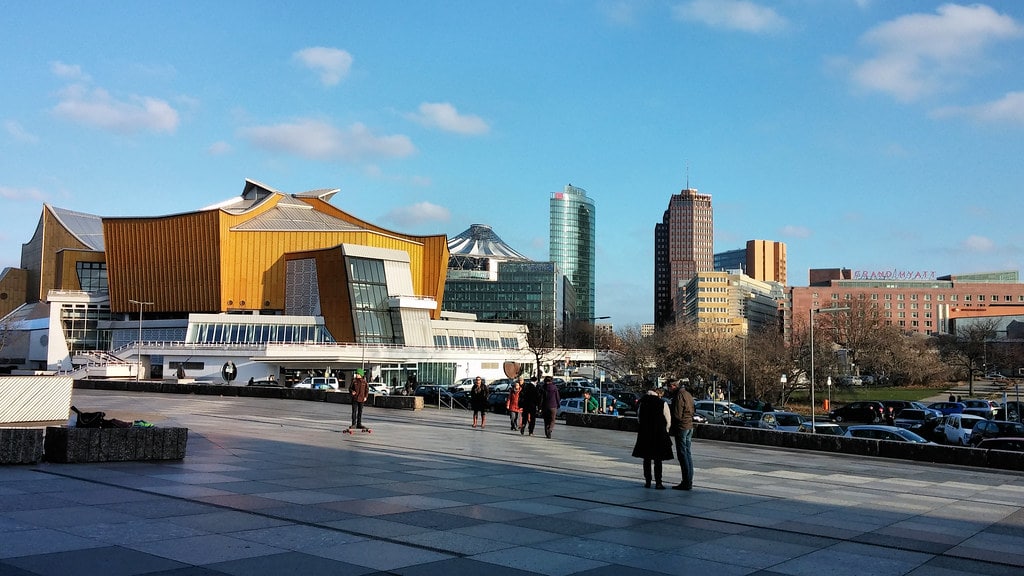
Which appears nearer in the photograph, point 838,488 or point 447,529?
point 447,529

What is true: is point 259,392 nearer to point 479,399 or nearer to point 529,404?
point 479,399

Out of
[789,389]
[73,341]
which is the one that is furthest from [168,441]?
[73,341]

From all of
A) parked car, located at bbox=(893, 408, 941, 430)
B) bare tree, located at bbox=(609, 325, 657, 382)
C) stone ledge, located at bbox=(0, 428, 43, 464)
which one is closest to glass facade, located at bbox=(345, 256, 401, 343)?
bare tree, located at bbox=(609, 325, 657, 382)

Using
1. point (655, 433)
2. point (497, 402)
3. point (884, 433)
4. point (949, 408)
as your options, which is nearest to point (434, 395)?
point (497, 402)

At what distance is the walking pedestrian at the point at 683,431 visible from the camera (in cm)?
1414

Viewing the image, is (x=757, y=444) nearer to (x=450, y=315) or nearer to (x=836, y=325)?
(x=836, y=325)

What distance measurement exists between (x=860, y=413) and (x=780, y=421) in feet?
59.0

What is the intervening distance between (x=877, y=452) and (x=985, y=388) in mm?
69584

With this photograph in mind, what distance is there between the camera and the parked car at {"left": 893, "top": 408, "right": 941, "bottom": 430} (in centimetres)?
3750

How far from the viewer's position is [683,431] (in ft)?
46.5

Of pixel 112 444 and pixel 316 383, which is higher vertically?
pixel 112 444

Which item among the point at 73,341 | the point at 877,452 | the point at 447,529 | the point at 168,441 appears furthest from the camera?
the point at 73,341

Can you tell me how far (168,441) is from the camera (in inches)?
601

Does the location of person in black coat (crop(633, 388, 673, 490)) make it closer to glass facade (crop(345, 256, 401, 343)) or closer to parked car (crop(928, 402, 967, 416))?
parked car (crop(928, 402, 967, 416))
